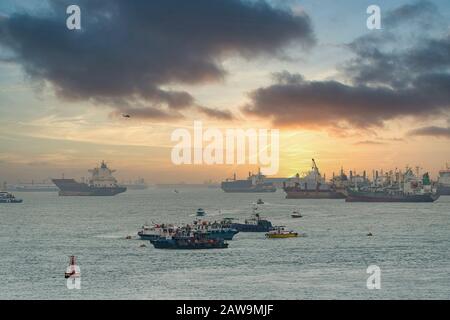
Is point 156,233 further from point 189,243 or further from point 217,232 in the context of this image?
point 189,243

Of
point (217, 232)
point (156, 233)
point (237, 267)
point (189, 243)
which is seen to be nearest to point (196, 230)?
point (217, 232)

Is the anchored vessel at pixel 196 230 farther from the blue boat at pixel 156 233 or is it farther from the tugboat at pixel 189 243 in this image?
the tugboat at pixel 189 243

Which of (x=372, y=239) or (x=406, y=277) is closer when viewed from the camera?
(x=406, y=277)

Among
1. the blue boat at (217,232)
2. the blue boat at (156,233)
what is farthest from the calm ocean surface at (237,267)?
the blue boat at (217,232)

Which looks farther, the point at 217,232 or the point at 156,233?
the point at 156,233

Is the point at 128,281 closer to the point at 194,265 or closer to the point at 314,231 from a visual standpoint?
the point at 194,265

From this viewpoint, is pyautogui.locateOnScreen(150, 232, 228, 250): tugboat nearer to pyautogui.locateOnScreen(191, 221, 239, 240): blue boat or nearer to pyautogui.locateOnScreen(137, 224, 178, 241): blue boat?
pyautogui.locateOnScreen(137, 224, 178, 241): blue boat

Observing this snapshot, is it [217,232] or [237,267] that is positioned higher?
[217,232]
